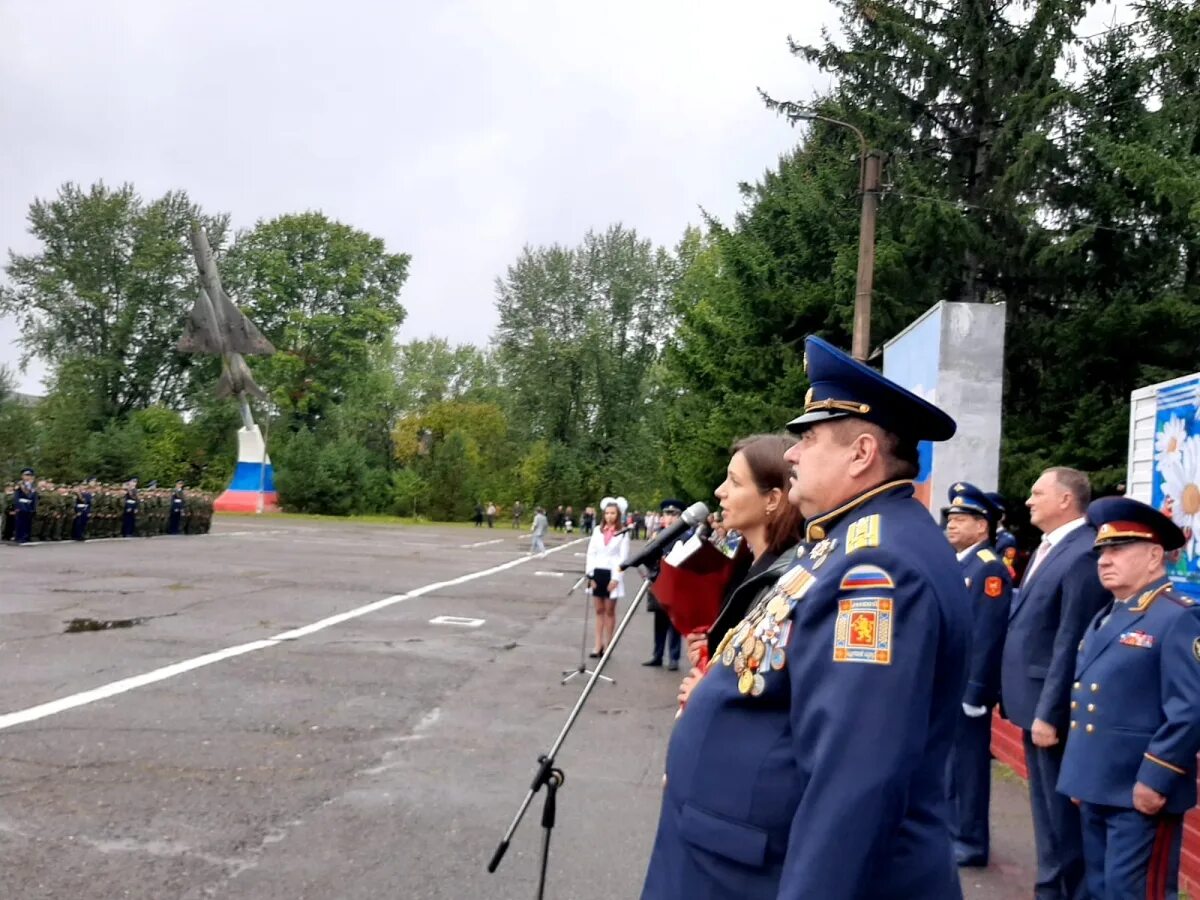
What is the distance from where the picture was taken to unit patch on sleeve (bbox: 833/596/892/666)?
6.34ft

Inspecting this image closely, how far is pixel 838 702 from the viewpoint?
1925 mm

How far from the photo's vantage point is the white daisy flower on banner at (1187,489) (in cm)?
746

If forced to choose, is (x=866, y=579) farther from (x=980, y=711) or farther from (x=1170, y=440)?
(x=1170, y=440)

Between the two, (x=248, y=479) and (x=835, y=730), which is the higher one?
(x=248, y=479)

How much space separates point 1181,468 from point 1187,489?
18cm

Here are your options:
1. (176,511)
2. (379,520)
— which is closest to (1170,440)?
(176,511)

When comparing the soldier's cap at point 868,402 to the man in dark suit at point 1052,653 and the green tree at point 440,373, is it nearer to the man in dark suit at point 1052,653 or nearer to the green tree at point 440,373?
the man in dark suit at point 1052,653

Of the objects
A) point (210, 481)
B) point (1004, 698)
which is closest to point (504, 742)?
point (1004, 698)

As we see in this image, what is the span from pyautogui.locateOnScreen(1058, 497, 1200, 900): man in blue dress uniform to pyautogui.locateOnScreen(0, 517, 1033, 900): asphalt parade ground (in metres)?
1.39

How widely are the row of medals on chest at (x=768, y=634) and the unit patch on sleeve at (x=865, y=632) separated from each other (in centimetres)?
14

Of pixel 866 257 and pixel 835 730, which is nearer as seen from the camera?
pixel 835 730

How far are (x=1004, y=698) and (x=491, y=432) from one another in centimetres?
7662

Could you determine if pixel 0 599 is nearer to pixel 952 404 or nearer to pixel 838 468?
pixel 952 404

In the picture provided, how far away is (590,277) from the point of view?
77.2 meters
